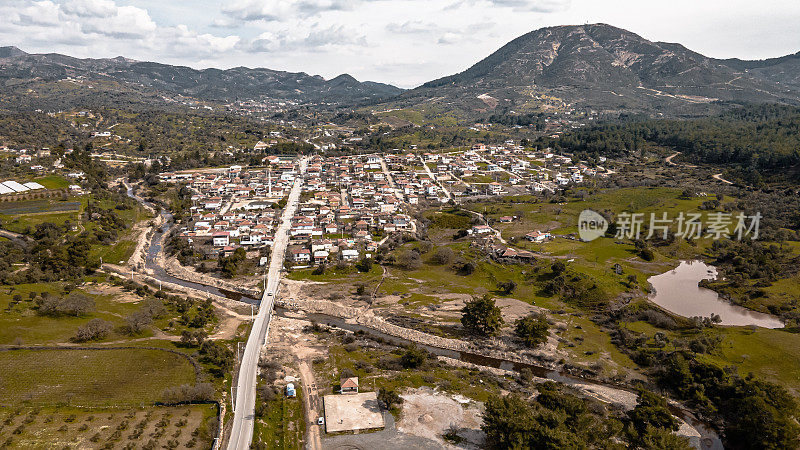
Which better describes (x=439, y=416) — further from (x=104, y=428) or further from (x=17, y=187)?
(x=17, y=187)

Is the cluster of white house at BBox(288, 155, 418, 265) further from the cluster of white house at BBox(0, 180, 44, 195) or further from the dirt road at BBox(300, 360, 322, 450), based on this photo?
the cluster of white house at BBox(0, 180, 44, 195)

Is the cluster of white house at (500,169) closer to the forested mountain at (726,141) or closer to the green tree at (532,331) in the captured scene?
the forested mountain at (726,141)

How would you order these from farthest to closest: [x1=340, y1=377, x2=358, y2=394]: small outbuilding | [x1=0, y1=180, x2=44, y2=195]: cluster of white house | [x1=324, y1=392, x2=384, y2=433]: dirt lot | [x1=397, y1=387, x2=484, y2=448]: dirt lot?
[x1=0, y1=180, x2=44, y2=195]: cluster of white house, [x1=340, y1=377, x2=358, y2=394]: small outbuilding, [x1=324, y1=392, x2=384, y2=433]: dirt lot, [x1=397, y1=387, x2=484, y2=448]: dirt lot

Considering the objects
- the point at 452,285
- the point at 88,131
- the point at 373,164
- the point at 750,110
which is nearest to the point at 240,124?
the point at 88,131

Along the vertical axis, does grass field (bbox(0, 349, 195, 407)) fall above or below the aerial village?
below

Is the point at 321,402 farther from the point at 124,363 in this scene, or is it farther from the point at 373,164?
the point at 373,164

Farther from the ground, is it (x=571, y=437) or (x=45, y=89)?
(x=45, y=89)

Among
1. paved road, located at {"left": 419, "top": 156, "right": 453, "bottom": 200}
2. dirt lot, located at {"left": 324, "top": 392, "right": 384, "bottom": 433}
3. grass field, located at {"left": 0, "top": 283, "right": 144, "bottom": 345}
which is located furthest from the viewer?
paved road, located at {"left": 419, "top": 156, "right": 453, "bottom": 200}

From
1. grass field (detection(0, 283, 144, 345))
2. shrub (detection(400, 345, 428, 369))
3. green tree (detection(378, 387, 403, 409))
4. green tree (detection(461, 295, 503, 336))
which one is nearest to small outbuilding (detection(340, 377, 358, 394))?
green tree (detection(378, 387, 403, 409))
